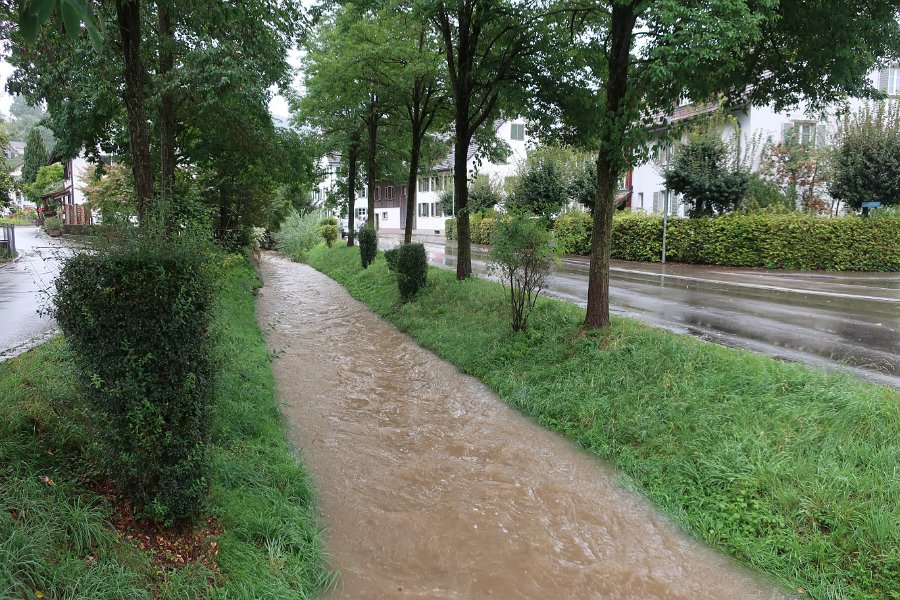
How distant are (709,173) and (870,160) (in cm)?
549

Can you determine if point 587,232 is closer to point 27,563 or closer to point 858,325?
point 858,325

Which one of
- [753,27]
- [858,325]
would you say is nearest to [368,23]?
[753,27]

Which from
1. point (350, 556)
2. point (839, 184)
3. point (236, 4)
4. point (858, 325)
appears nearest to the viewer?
point (350, 556)

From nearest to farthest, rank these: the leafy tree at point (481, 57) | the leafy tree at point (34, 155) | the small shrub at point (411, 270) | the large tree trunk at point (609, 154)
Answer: the large tree trunk at point (609, 154) → the leafy tree at point (481, 57) → the small shrub at point (411, 270) → the leafy tree at point (34, 155)

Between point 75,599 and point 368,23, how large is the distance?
49.9 ft

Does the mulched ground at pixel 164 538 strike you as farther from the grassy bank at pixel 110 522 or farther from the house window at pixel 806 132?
the house window at pixel 806 132

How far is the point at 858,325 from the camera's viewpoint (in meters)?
10.3

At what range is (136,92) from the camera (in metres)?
6.92

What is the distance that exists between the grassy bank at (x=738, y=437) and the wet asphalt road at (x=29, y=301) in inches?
204

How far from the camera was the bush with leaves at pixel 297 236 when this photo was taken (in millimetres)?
36094

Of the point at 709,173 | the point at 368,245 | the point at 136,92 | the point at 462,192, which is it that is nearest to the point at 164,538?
the point at 136,92

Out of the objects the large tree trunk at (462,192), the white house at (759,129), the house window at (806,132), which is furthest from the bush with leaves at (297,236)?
the house window at (806,132)

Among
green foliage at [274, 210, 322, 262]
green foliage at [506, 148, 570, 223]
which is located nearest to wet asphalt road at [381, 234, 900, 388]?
green foliage at [506, 148, 570, 223]

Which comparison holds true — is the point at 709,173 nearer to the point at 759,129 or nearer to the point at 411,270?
the point at 759,129
